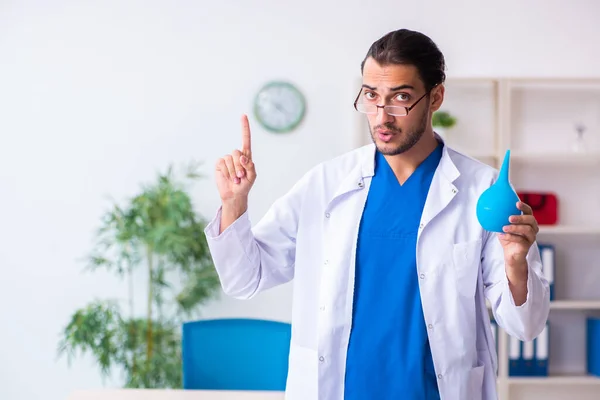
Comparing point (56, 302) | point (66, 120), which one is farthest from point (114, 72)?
point (56, 302)

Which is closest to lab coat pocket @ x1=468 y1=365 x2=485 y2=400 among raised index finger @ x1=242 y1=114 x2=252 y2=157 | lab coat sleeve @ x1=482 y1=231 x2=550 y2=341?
lab coat sleeve @ x1=482 y1=231 x2=550 y2=341

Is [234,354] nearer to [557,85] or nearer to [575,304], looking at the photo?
[575,304]

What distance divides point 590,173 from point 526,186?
0.36 m

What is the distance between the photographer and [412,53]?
1.71m

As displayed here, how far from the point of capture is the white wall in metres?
3.85

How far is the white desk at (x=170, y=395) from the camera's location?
214 cm

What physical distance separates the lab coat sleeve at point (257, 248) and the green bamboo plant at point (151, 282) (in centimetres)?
159

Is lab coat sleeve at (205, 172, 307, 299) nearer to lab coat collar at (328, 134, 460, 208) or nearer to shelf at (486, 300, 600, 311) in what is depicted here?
lab coat collar at (328, 134, 460, 208)

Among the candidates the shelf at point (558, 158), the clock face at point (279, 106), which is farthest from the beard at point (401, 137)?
the clock face at point (279, 106)

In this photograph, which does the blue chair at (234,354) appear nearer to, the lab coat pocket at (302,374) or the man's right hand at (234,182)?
the lab coat pocket at (302,374)

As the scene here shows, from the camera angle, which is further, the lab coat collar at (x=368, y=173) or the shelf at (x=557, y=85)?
the shelf at (x=557, y=85)

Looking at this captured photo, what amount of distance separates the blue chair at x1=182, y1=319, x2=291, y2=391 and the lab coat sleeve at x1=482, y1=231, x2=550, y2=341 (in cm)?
89

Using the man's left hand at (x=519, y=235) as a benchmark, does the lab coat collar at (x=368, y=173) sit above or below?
above

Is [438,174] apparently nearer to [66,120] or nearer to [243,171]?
[243,171]
